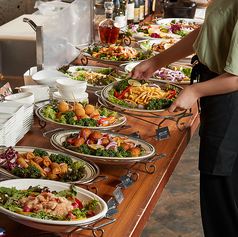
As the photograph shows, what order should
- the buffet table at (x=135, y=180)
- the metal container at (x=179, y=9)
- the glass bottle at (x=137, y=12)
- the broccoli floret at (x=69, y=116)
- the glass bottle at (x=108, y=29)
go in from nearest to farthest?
the buffet table at (x=135, y=180) → the broccoli floret at (x=69, y=116) → the glass bottle at (x=108, y=29) → the glass bottle at (x=137, y=12) → the metal container at (x=179, y=9)

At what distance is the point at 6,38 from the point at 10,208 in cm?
171

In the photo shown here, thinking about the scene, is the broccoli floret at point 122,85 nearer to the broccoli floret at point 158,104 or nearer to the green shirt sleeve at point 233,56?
the broccoli floret at point 158,104

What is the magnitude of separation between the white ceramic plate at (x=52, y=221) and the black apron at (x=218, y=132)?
21.1 inches

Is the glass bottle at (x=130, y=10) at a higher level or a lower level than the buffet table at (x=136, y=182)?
higher

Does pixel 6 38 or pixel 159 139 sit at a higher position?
pixel 6 38

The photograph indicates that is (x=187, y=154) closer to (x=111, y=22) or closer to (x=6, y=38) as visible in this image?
(x=111, y=22)

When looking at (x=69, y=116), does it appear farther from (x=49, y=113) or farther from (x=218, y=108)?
(x=218, y=108)

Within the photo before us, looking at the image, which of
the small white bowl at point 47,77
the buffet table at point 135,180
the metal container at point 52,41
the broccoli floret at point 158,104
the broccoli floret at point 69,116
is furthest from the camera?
the metal container at point 52,41

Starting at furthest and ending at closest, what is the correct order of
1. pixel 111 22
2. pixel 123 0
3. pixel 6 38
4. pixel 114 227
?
pixel 123 0
pixel 111 22
pixel 6 38
pixel 114 227

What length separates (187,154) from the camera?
149 inches

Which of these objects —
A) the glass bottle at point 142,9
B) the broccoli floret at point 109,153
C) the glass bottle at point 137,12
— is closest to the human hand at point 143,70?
the broccoli floret at point 109,153

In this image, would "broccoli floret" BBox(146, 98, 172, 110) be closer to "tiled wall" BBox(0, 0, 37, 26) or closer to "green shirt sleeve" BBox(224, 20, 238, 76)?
"green shirt sleeve" BBox(224, 20, 238, 76)

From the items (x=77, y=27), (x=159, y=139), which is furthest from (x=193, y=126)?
(x=77, y=27)

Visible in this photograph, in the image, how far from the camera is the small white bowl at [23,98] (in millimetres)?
1468
